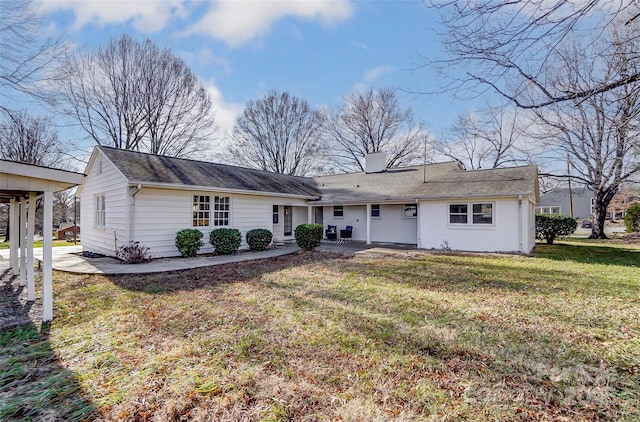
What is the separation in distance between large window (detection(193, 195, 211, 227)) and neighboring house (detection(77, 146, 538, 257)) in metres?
0.04

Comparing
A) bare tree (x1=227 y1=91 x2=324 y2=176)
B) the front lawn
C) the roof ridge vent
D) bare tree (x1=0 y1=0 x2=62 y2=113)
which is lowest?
the front lawn

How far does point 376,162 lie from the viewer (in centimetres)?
2000

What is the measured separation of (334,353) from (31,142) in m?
29.0

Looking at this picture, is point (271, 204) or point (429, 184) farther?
point (429, 184)

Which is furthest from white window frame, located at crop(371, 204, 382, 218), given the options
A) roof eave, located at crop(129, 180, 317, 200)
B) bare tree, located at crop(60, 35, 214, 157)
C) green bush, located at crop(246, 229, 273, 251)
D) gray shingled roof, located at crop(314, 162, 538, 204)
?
bare tree, located at crop(60, 35, 214, 157)

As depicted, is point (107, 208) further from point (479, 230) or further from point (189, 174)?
point (479, 230)

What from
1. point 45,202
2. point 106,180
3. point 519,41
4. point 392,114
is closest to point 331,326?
point 519,41

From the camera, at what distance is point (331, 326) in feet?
14.6

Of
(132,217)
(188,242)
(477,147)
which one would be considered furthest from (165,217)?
(477,147)

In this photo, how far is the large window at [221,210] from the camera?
1228cm

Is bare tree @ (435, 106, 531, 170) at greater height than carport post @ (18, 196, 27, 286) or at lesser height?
greater

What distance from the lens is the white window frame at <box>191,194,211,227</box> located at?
→ 11.6m

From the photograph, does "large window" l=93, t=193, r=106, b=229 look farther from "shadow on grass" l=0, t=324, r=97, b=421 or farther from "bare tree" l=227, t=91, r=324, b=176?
"bare tree" l=227, t=91, r=324, b=176

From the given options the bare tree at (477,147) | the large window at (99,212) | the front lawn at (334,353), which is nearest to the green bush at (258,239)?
the large window at (99,212)
